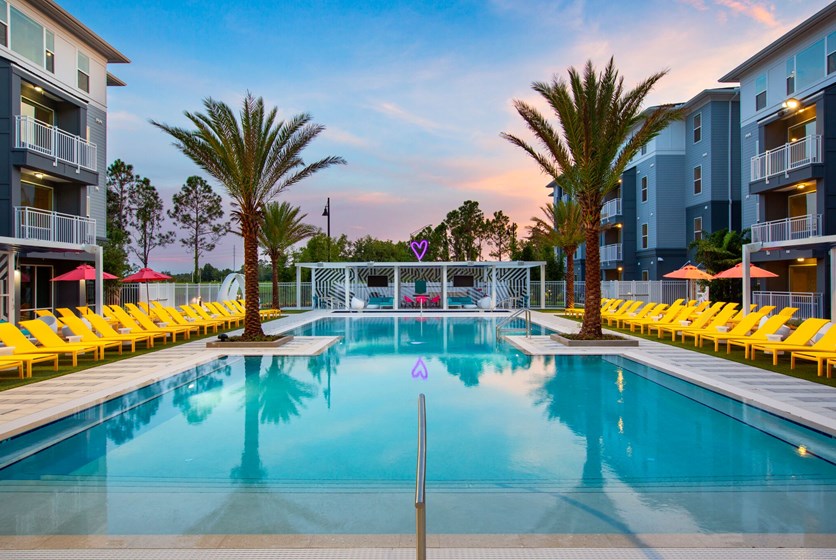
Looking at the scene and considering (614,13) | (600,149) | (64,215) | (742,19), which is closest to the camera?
(600,149)

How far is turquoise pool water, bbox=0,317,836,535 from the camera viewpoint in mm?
4297

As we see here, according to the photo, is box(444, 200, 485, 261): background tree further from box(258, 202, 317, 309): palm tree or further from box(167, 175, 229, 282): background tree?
box(258, 202, 317, 309): palm tree

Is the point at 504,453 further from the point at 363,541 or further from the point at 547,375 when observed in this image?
the point at 547,375

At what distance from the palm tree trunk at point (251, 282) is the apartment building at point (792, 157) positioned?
15.0 metres

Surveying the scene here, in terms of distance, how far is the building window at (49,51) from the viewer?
19.5 metres

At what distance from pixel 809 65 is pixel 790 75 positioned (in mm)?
970

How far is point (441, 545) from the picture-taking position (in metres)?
3.65

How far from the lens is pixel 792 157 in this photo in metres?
21.5

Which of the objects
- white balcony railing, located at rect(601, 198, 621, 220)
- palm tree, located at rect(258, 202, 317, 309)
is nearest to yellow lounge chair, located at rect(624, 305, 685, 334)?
white balcony railing, located at rect(601, 198, 621, 220)

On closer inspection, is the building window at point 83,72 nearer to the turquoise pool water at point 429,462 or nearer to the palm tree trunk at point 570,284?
the turquoise pool water at point 429,462

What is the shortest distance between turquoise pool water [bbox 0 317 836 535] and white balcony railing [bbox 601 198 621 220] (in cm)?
2619

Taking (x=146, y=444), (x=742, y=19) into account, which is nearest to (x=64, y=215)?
(x=146, y=444)

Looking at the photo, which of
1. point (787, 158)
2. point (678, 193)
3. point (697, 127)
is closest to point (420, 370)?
point (787, 158)

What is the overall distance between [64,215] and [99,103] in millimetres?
6091
